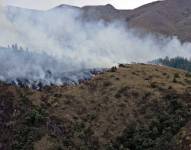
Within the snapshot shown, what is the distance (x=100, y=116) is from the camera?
136 meters

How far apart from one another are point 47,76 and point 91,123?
3495cm

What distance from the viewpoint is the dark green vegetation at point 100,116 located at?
407 ft

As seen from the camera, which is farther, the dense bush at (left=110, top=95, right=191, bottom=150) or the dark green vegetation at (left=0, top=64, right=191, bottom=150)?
the dark green vegetation at (left=0, top=64, right=191, bottom=150)

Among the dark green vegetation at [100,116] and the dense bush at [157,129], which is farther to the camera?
the dark green vegetation at [100,116]

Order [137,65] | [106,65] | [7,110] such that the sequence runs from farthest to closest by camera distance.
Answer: [106,65], [137,65], [7,110]

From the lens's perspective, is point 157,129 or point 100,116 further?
point 100,116

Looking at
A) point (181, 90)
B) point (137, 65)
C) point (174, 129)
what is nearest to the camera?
point (174, 129)

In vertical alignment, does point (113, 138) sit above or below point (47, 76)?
below

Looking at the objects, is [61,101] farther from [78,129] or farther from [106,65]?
[106,65]

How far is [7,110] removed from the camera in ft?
441

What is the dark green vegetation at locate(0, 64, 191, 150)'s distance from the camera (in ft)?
407

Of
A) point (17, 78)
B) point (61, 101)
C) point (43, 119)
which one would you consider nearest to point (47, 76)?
point (17, 78)

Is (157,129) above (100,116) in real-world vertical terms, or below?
below

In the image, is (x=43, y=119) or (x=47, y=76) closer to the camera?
(x=43, y=119)
